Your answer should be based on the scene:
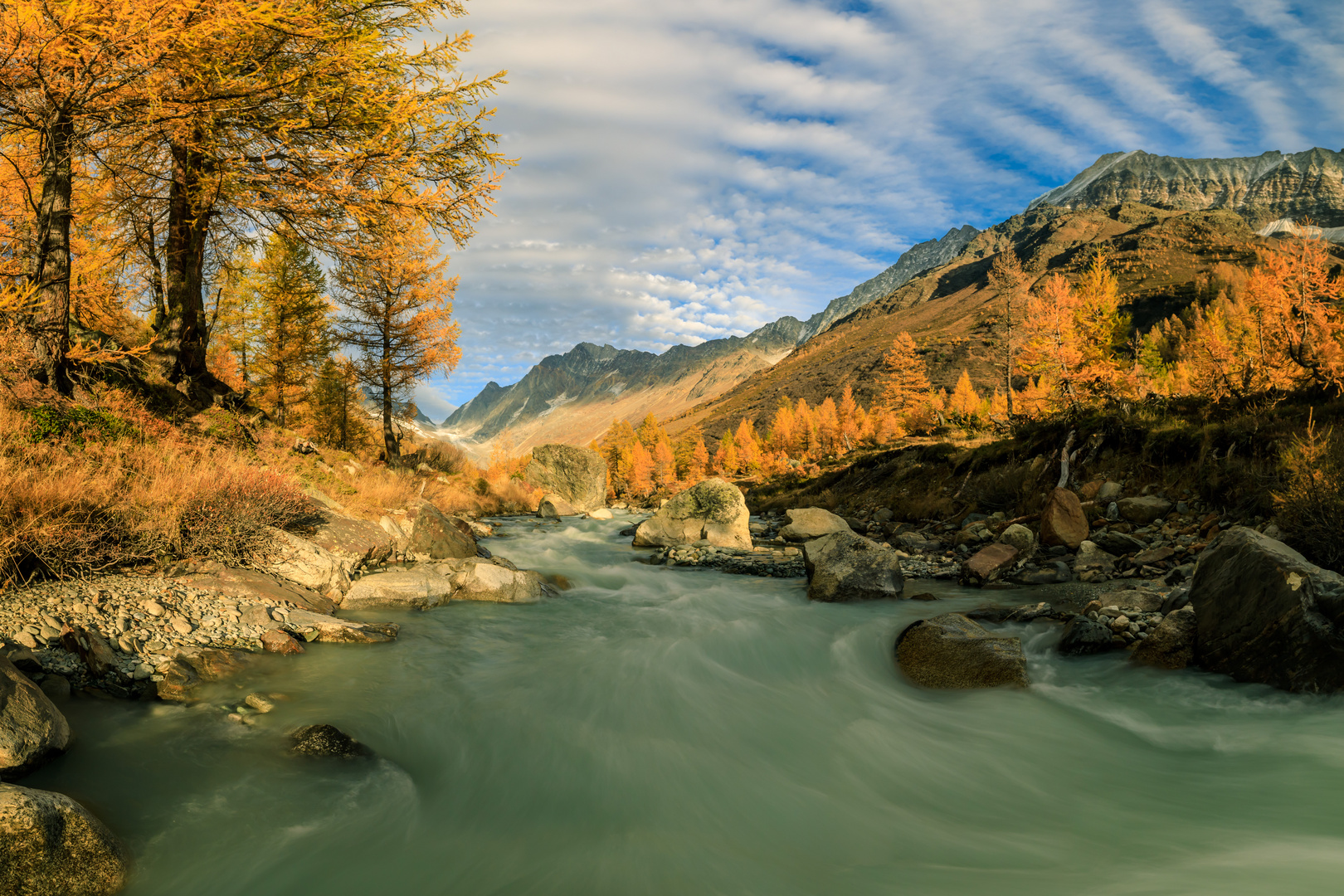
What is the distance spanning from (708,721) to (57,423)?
28.5ft

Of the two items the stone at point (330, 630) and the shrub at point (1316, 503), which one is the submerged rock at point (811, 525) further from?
the stone at point (330, 630)

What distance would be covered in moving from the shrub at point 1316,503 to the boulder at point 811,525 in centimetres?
1048

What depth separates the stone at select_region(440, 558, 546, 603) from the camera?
30.5ft

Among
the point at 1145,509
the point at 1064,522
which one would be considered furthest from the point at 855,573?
the point at 1145,509

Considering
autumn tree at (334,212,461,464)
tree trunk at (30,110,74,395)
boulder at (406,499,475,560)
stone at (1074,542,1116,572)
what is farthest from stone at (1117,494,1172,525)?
autumn tree at (334,212,461,464)

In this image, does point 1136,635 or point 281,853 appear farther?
point 1136,635

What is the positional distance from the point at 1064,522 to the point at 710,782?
33.3ft

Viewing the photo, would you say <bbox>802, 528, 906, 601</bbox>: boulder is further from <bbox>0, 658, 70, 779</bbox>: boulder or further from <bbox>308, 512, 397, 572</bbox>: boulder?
<bbox>0, 658, 70, 779</bbox>: boulder

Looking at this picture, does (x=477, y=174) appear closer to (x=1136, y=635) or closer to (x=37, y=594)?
(x=37, y=594)

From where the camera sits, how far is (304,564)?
7.78 metres

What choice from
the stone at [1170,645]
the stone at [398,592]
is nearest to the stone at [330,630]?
the stone at [398,592]

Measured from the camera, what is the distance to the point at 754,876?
135 inches

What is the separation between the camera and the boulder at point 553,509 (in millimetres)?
31600

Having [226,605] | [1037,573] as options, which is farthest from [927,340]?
[226,605]
